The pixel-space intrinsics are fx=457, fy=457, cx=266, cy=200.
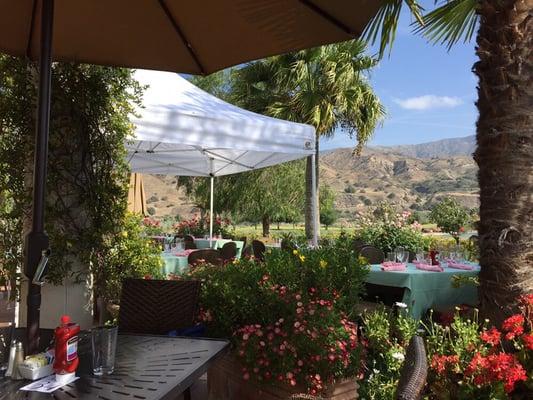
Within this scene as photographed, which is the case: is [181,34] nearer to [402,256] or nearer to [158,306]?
[158,306]

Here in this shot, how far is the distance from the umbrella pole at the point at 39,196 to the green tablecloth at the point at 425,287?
3.37 m

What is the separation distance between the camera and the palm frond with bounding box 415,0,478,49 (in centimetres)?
413

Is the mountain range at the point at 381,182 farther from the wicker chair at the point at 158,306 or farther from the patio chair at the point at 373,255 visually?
the wicker chair at the point at 158,306

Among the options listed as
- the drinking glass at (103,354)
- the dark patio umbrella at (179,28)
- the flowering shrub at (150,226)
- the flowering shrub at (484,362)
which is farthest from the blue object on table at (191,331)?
the flowering shrub at (150,226)

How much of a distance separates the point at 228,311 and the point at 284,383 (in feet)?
1.86

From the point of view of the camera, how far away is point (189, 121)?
11.9 ft

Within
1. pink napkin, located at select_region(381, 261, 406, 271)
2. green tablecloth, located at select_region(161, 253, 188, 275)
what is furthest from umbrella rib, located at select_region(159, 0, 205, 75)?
green tablecloth, located at select_region(161, 253, 188, 275)

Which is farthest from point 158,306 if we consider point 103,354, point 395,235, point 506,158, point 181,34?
point 395,235

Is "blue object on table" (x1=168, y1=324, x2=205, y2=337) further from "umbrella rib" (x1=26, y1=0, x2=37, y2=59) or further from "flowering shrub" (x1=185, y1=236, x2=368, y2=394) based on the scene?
"umbrella rib" (x1=26, y1=0, x2=37, y2=59)

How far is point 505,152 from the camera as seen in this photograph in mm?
2557

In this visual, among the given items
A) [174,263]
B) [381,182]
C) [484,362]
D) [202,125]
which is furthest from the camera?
[381,182]

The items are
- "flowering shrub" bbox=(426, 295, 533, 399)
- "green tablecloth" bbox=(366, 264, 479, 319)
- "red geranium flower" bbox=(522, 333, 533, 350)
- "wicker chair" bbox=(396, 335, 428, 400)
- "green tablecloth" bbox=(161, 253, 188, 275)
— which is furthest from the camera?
"green tablecloth" bbox=(161, 253, 188, 275)

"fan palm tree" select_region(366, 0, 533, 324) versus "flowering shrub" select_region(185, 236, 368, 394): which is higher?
"fan palm tree" select_region(366, 0, 533, 324)

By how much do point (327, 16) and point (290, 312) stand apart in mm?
1637
